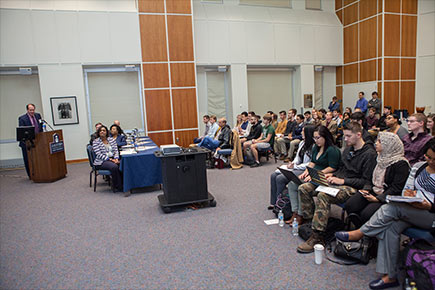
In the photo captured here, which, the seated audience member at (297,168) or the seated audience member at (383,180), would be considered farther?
the seated audience member at (297,168)

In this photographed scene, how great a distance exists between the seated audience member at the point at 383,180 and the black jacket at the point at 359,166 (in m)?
0.09

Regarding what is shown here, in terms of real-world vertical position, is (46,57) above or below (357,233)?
above

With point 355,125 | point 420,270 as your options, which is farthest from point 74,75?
point 420,270

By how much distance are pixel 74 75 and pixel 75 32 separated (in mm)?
1297

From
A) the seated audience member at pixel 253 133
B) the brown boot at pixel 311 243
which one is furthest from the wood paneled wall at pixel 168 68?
the brown boot at pixel 311 243

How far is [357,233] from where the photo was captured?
298 centimetres

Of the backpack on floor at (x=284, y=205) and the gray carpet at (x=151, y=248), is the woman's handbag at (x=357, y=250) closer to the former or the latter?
the gray carpet at (x=151, y=248)

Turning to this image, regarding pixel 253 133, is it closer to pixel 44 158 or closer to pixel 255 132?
pixel 255 132

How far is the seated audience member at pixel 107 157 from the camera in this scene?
602 cm

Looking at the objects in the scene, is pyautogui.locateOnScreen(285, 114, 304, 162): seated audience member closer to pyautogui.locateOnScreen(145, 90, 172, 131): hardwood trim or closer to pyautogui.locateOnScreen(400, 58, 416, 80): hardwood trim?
pyautogui.locateOnScreen(145, 90, 172, 131): hardwood trim

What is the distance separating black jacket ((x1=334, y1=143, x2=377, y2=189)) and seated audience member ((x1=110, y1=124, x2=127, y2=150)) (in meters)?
4.85

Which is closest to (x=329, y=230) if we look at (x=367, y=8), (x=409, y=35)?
(x=367, y=8)

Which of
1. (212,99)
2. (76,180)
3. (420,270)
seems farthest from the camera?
(212,99)

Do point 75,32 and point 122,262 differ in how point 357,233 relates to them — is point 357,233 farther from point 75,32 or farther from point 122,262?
point 75,32
